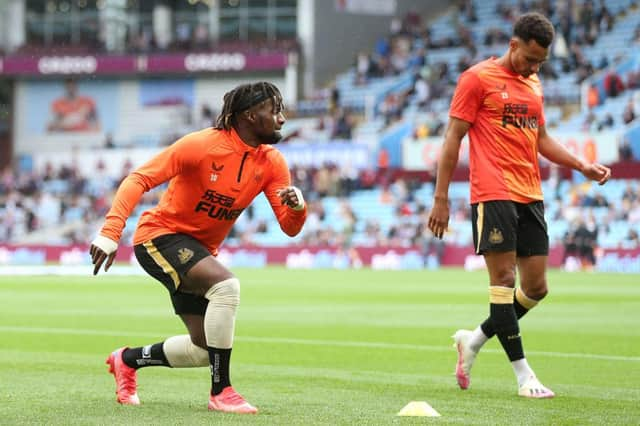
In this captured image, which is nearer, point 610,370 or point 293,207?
point 293,207

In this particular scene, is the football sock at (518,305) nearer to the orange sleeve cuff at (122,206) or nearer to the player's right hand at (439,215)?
the player's right hand at (439,215)

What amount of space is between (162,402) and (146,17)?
54522 mm

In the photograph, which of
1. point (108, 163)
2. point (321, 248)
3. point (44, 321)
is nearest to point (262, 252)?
point (321, 248)

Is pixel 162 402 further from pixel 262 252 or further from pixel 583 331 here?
pixel 262 252

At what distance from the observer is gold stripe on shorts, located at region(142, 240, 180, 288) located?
7.59 m

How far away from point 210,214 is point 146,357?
1.07 meters

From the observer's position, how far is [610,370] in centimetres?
1009

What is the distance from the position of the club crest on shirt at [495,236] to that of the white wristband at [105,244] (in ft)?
9.02

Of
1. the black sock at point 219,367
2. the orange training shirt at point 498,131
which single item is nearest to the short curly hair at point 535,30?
the orange training shirt at point 498,131

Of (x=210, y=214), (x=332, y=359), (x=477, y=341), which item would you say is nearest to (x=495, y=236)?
(x=477, y=341)

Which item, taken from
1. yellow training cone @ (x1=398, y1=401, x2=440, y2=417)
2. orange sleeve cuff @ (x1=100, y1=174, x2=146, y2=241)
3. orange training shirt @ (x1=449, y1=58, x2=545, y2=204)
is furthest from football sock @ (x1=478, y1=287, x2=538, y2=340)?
orange sleeve cuff @ (x1=100, y1=174, x2=146, y2=241)

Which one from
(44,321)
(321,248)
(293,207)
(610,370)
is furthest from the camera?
(321,248)

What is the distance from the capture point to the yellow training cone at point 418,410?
724 cm

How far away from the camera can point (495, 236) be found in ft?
27.7
